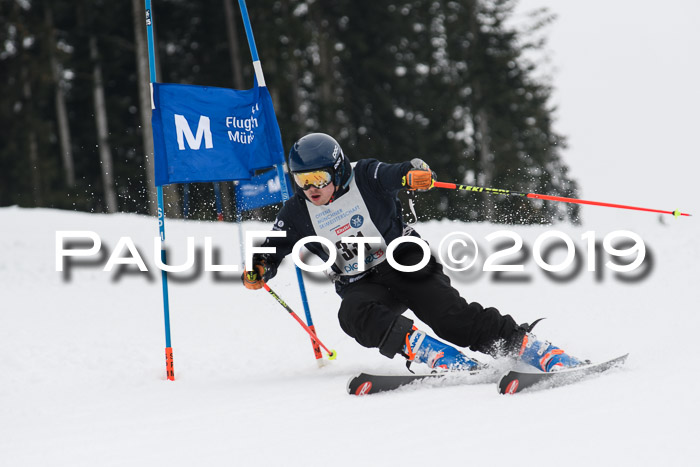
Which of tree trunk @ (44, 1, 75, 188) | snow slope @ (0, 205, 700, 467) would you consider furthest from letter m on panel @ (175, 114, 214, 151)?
tree trunk @ (44, 1, 75, 188)

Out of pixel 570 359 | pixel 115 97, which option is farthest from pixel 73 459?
pixel 115 97

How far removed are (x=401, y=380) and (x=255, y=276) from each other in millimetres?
1243

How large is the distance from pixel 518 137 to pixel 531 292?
A: 620 inches

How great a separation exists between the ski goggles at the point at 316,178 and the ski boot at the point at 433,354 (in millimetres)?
976

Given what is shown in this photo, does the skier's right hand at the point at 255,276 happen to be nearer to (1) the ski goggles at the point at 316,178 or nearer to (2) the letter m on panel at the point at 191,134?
(1) the ski goggles at the point at 316,178

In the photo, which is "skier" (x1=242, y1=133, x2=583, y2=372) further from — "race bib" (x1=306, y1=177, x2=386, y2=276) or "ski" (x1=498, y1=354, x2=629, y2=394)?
"ski" (x1=498, y1=354, x2=629, y2=394)

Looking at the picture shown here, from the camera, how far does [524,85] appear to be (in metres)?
21.4

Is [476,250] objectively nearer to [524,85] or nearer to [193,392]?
[193,392]

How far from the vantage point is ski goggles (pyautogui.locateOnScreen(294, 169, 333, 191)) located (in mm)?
3904

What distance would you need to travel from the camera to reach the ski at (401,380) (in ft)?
11.5

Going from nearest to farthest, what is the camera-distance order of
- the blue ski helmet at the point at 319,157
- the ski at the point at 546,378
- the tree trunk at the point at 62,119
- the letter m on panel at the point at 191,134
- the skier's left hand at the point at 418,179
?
the ski at the point at 546,378, the skier's left hand at the point at 418,179, the blue ski helmet at the point at 319,157, the letter m on panel at the point at 191,134, the tree trunk at the point at 62,119

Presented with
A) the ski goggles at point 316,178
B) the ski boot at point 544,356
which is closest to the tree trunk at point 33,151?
the ski goggles at point 316,178

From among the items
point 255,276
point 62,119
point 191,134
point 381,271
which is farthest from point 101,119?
point 381,271

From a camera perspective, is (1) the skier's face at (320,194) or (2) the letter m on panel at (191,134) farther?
(2) the letter m on panel at (191,134)
